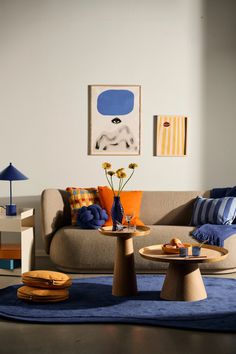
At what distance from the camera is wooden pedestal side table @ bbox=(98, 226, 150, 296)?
4309mm

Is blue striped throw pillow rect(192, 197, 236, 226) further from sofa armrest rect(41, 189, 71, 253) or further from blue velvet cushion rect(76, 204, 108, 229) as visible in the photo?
sofa armrest rect(41, 189, 71, 253)

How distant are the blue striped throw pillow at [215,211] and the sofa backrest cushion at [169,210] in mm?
240

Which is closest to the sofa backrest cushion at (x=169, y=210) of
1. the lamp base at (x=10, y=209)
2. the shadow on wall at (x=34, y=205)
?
the shadow on wall at (x=34, y=205)

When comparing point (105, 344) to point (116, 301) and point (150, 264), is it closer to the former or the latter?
point (116, 301)

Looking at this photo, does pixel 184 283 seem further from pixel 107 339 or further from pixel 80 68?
pixel 80 68

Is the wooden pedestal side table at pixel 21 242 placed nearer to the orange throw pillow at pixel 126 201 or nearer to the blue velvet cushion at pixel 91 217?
the blue velvet cushion at pixel 91 217

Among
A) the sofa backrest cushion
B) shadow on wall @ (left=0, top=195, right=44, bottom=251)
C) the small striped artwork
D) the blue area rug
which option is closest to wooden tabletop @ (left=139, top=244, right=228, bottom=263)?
the blue area rug

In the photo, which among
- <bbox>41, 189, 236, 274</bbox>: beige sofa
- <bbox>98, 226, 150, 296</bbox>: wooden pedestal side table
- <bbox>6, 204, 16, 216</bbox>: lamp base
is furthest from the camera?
<bbox>6, 204, 16, 216</bbox>: lamp base

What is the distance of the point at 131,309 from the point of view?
12.9ft

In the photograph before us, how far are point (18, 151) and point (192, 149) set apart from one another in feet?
5.97

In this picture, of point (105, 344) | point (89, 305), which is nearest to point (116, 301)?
point (89, 305)

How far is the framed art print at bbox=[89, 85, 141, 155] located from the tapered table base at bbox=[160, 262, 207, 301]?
2.25 metres

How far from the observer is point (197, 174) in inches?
246

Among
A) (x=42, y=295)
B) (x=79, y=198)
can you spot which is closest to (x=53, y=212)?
(x=79, y=198)
